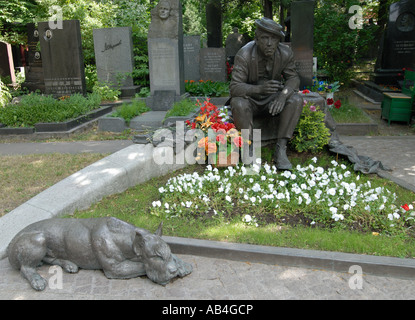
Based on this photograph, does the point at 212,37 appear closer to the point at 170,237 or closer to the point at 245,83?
the point at 245,83

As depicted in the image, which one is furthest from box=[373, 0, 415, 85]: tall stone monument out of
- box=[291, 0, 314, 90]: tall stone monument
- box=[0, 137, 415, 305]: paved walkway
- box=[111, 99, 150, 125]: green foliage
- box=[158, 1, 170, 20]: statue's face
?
box=[0, 137, 415, 305]: paved walkway

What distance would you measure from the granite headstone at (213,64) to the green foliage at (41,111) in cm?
633

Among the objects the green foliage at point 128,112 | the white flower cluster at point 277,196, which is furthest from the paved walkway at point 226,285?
the green foliage at point 128,112

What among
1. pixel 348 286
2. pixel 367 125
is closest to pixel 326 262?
pixel 348 286

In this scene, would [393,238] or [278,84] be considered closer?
[393,238]

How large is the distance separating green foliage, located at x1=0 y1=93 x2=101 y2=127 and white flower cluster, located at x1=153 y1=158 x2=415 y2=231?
5522 mm

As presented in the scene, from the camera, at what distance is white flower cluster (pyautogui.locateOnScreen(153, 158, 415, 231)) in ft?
14.1

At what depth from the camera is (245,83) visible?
554cm

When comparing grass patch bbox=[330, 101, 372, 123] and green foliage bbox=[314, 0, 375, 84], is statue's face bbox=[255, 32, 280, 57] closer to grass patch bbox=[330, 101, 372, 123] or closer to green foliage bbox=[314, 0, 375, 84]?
grass patch bbox=[330, 101, 372, 123]

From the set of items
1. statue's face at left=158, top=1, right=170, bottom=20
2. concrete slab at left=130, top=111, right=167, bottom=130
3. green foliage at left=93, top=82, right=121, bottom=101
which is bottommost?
concrete slab at left=130, top=111, right=167, bottom=130

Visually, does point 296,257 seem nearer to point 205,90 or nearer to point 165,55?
point 165,55

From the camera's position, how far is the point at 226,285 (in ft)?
10.8

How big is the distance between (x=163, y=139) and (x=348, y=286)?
363cm

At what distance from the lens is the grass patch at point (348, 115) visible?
9.38 meters
